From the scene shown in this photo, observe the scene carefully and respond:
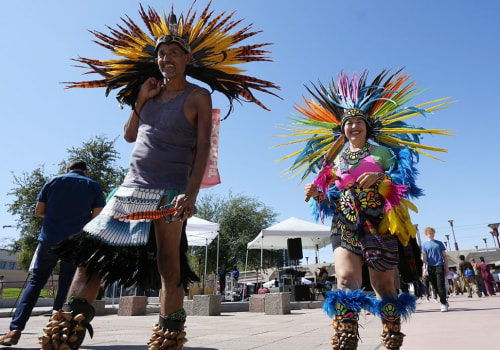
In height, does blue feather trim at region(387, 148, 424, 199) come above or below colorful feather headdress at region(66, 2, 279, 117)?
below

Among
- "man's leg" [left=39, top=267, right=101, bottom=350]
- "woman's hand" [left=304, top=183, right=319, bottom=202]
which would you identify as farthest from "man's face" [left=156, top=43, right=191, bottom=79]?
"woman's hand" [left=304, top=183, right=319, bottom=202]

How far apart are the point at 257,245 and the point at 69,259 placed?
13.7m

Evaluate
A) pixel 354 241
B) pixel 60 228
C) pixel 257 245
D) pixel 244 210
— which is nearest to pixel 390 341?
pixel 354 241

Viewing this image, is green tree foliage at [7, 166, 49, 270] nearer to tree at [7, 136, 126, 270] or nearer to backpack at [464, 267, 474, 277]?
tree at [7, 136, 126, 270]

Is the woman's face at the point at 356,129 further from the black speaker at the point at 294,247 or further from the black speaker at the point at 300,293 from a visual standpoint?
the black speaker at the point at 294,247

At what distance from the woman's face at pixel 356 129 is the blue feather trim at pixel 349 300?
1.28m

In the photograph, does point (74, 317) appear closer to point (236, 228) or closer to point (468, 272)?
point (468, 272)

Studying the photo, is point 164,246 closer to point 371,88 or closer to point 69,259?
point 69,259

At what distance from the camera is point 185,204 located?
1.74 m

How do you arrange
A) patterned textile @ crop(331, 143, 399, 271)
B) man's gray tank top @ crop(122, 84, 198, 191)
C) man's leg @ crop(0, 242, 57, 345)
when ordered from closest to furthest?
man's gray tank top @ crop(122, 84, 198, 191) < patterned textile @ crop(331, 143, 399, 271) < man's leg @ crop(0, 242, 57, 345)

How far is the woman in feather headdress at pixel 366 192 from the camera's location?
2512mm

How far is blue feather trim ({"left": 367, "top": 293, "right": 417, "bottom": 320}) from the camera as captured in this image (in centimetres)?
250

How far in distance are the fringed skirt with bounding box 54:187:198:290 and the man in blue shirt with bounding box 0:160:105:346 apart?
1796mm

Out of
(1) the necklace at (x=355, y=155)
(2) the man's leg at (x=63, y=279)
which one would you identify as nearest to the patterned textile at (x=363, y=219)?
(1) the necklace at (x=355, y=155)
